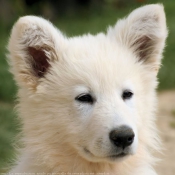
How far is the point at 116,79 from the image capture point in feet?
17.0

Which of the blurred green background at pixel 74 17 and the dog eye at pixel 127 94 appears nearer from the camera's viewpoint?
the dog eye at pixel 127 94

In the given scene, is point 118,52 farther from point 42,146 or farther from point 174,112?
point 174,112

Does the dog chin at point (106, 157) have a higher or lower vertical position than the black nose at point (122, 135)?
lower

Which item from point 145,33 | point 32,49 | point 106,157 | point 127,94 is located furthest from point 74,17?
point 106,157

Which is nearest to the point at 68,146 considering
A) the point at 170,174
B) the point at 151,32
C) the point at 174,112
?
the point at 151,32

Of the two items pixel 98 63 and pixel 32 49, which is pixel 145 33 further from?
pixel 32 49

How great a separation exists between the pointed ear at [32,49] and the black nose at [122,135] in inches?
38.2

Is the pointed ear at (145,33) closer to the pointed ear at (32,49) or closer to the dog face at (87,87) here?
the dog face at (87,87)

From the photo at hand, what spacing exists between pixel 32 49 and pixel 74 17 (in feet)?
53.0

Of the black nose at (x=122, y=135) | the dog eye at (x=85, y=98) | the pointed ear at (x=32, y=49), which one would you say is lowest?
the black nose at (x=122, y=135)

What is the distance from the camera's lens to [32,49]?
548 cm

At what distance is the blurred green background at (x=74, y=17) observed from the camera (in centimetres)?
1298

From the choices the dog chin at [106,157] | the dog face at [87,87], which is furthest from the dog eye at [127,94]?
the dog chin at [106,157]

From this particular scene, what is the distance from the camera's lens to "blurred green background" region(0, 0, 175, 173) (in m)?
13.0
